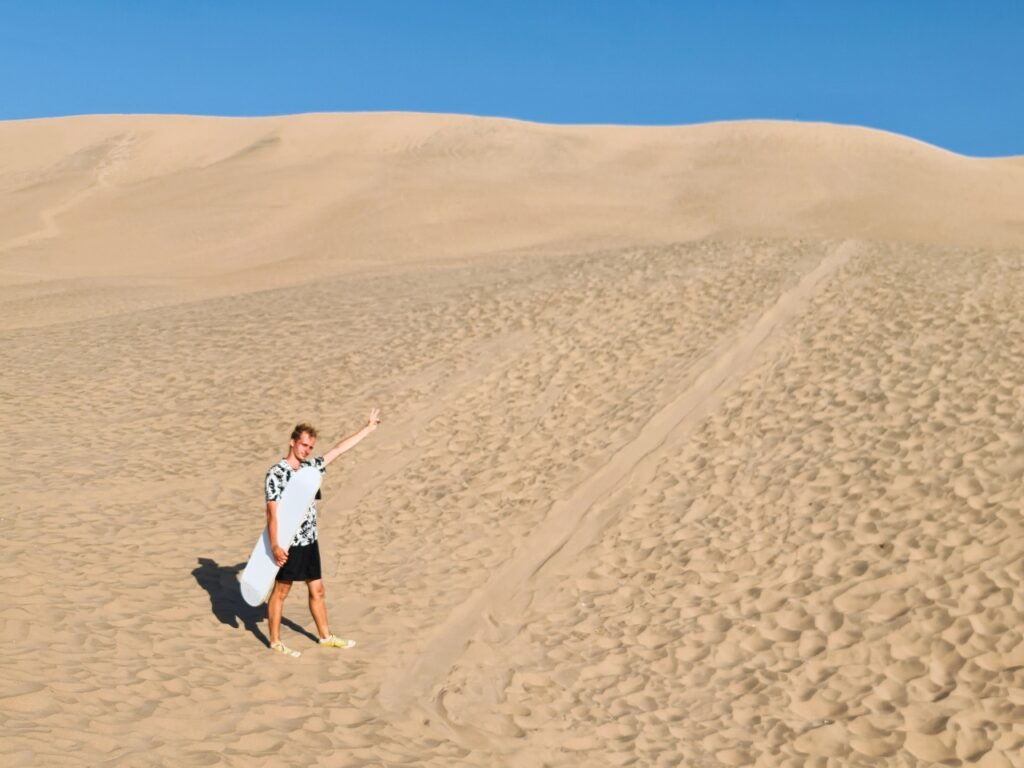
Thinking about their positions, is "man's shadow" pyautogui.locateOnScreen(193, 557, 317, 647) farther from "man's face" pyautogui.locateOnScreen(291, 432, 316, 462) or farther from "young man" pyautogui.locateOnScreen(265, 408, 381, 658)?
"man's face" pyautogui.locateOnScreen(291, 432, 316, 462)

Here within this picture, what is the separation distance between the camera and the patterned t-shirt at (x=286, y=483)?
7.70m

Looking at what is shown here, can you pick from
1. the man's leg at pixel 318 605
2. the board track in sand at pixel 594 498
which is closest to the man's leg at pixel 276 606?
the man's leg at pixel 318 605

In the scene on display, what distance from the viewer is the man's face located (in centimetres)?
769

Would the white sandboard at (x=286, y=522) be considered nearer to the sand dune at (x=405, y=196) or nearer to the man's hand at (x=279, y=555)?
→ the man's hand at (x=279, y=555)

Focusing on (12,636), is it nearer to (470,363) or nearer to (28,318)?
(470,363)

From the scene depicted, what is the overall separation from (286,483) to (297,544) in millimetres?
490

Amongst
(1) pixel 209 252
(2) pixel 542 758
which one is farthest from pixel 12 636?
(1) pixel 209 252

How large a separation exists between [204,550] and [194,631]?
7.43 feet

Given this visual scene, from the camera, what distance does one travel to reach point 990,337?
13.9 m

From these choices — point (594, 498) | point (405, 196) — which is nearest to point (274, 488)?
point (594, 498)

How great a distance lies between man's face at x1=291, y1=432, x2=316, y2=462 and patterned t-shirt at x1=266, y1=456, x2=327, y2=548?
0.10 metres

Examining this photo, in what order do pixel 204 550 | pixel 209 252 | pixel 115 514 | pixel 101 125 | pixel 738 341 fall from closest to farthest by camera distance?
pixel 204 550
pixel 115 514
pixel 738 341
pixel 209 252
pixel 101 125

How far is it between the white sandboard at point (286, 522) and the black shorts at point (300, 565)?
0.07m

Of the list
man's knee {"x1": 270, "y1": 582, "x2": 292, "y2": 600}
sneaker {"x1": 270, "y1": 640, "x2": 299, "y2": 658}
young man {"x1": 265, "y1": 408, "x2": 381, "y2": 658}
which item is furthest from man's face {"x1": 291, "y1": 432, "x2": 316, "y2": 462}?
sneaker {"x1": 270, "y1": 640, "x2": 299, "y2": 658}
